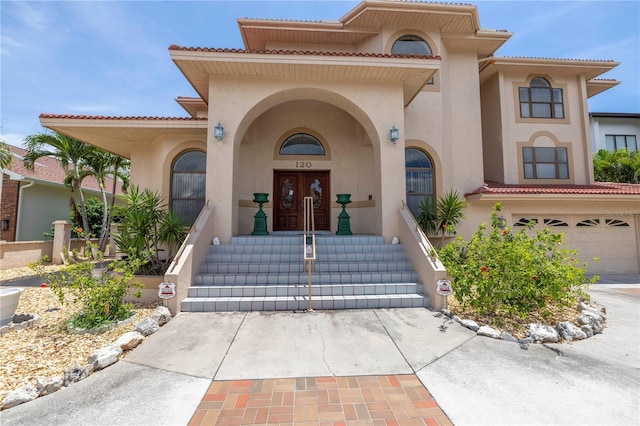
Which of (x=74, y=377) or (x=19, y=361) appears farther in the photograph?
(x=19, y=361)

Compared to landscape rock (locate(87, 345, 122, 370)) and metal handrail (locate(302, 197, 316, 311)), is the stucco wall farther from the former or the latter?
landscape rock (locate(87, 345, 122, 370))

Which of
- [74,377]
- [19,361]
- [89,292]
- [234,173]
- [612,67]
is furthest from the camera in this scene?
[612,67]

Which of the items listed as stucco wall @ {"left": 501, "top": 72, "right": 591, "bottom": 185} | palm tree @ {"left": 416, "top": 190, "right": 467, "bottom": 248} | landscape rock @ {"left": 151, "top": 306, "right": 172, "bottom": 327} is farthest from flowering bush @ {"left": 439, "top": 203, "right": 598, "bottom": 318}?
stucco wall @ {"left": 501, "top": 72, "right": 591, "bottom": 185}

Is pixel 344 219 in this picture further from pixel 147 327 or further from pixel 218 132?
pixel 147 327

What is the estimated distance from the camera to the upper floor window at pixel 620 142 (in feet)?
68.2

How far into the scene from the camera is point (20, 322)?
4531mm

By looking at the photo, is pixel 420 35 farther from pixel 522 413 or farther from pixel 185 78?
pixel 522 413

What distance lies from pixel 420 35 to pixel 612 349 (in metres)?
9.95

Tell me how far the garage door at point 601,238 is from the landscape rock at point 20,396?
39.6 feet

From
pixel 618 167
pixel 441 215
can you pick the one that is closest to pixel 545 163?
pixel 441 215

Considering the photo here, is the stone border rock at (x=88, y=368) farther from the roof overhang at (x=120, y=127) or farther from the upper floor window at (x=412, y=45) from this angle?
the upper floor window at (x=412, y=45)

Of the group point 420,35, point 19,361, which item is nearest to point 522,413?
A: point 19,361

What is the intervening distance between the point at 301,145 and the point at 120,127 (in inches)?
215

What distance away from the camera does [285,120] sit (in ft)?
31.8
